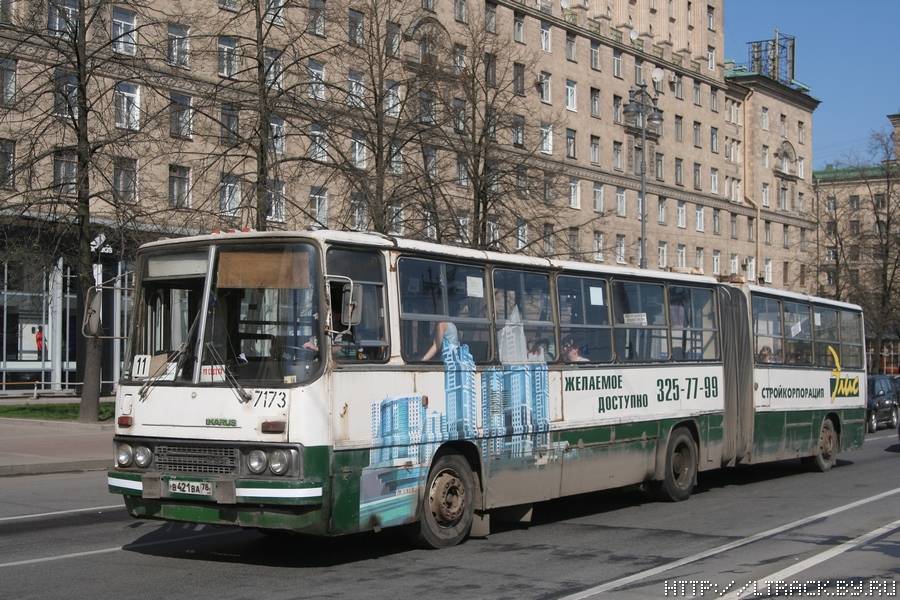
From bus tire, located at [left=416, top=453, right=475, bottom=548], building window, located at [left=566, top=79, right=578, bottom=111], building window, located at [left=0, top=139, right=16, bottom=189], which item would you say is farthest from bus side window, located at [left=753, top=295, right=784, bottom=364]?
building window, located at [left=566, top=79, right=578, bottom=111]

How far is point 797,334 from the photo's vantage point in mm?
18938

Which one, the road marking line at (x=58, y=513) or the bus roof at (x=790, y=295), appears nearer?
the road marking line at (x=58, y=513)

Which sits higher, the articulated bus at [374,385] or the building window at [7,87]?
the building window at [7,87]

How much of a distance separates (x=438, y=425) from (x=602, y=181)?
55571mm

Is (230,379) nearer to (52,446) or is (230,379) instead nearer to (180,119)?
(52,446)

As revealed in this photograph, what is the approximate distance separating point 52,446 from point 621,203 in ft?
160

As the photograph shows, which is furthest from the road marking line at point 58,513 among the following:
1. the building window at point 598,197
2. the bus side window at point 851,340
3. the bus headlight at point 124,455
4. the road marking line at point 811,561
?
the building window at point 598,197

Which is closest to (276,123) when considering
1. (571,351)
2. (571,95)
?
(571,351)

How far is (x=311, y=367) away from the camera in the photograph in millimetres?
9508

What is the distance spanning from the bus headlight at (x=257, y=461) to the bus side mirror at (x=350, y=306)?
4.11 feet

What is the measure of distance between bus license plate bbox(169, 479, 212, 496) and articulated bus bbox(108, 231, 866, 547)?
0.04ft

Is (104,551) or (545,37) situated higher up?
(545,37)

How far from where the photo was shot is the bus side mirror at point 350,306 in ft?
30.7

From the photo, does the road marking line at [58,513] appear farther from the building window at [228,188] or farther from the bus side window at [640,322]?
the building window at [228,188]
